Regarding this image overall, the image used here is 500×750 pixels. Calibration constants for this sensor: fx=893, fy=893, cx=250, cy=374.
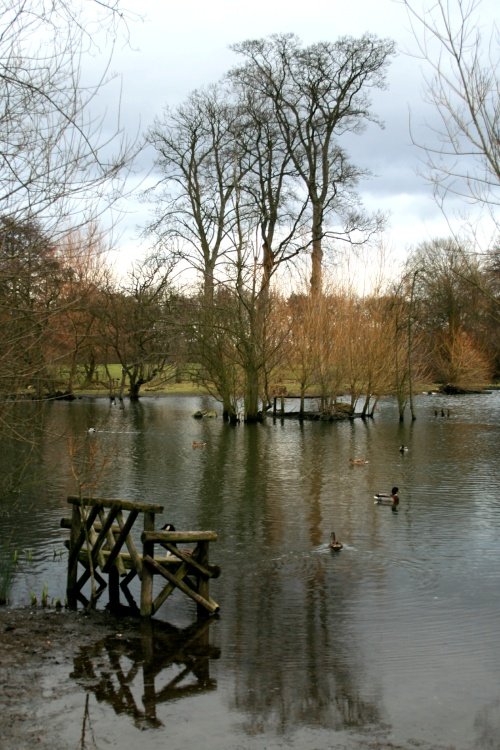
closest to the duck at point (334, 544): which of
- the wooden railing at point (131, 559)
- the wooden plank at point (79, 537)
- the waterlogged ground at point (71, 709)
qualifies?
the wooden railing at point (131, 559)

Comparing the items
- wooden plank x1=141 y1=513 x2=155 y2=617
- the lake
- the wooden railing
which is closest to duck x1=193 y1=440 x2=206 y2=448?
the lake

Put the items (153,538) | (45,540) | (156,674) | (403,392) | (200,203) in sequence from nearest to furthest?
(156,674) < (153,538) < (45,540) < (403,392) < (200,203)

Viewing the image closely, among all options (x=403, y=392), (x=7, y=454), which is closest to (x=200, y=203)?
(x=403, y=392)

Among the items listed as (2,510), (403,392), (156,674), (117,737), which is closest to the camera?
(117,737)

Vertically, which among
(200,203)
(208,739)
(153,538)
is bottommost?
(208,739)

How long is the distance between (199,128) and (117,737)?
34.1m

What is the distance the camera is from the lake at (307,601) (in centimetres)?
730

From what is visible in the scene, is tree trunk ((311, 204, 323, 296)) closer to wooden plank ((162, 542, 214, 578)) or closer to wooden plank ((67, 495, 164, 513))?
wooden plank ((67, 495, 164, 513))

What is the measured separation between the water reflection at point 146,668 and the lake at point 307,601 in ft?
0.09

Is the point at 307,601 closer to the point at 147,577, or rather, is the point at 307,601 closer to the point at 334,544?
the point at 147,577

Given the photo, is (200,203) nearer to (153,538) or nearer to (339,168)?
(339,168)

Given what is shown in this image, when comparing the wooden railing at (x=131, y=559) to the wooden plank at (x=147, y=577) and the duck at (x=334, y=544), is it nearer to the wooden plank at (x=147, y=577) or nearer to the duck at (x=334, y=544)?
the wooden plank at (x=147, y=577)

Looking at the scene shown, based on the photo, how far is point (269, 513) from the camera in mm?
15969

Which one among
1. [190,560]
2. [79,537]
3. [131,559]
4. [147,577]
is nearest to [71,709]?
[147,577]
